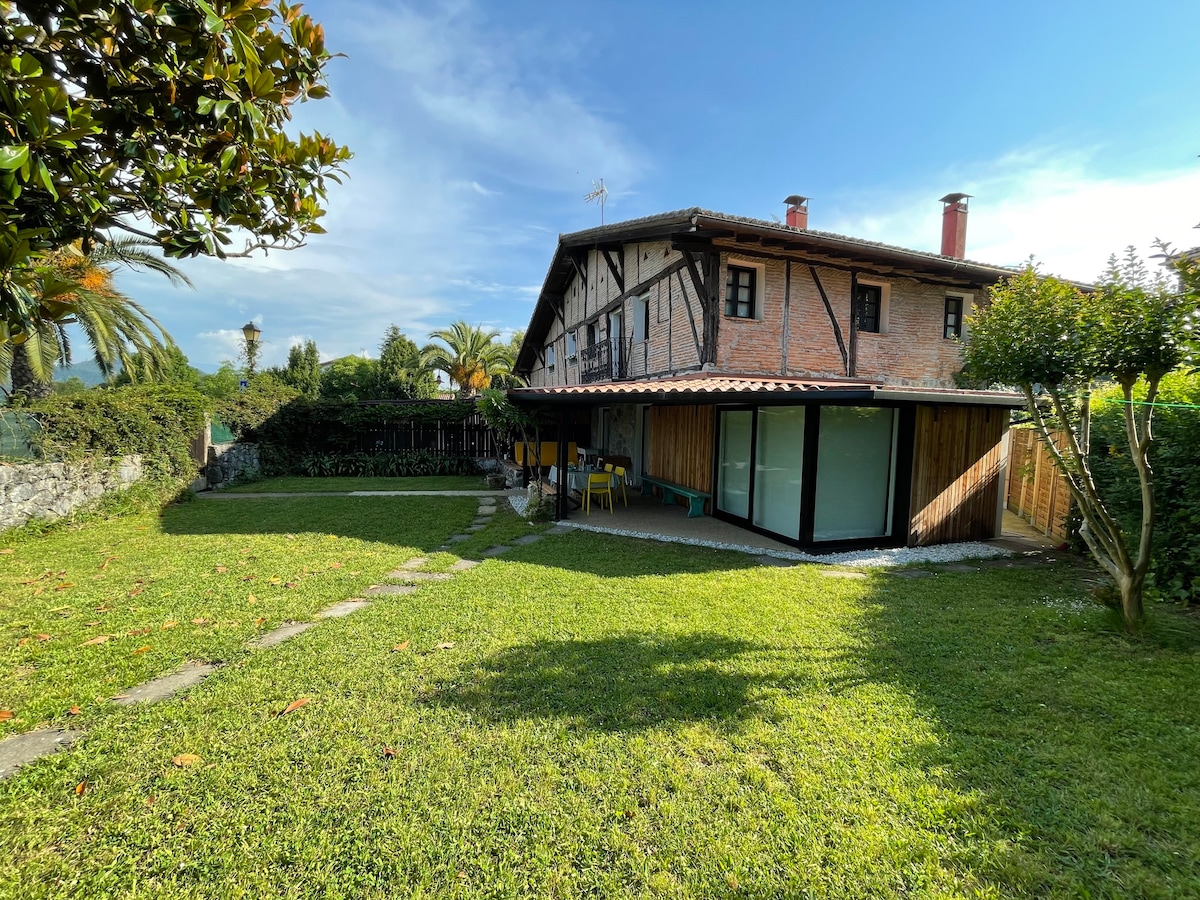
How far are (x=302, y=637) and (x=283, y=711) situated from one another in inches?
47.5

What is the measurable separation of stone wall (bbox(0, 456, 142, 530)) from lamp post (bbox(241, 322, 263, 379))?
6995 millimetres

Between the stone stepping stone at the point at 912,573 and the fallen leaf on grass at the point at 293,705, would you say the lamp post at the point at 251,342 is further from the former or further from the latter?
the stone stepping stone at the point at 912,573

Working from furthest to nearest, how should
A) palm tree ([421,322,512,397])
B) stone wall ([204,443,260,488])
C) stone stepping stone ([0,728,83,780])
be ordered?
palm tree ([421,322,512,397]), stone wall ([204,443,260,488]), stone stepping stone ([0,728,83,780])

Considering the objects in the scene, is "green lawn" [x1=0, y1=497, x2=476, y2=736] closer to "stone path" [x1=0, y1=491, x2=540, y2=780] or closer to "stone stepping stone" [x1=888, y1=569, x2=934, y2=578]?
"stone path" [x1=0, y1=491, x2=540, y2=780]

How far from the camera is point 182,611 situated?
468cm

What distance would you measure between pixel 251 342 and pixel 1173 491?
806 inches

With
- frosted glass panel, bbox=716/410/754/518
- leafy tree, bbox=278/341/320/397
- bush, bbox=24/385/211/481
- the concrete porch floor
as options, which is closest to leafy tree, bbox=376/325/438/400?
leafy tree, bbox=278/341/320/397

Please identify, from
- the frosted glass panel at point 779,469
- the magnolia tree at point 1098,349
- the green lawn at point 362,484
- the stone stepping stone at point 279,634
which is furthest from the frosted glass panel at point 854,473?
the green lawn at point 362,484

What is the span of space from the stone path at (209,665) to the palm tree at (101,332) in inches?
309

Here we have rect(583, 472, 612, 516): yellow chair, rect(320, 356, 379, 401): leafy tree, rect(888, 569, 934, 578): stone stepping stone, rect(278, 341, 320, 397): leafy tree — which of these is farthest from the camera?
rect(320, 356, 379, 401): leafy tree

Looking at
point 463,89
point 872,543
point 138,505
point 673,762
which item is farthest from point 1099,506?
point 138,505

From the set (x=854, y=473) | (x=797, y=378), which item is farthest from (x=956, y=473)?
(x=797, y=378)

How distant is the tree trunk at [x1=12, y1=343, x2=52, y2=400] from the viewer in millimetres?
9984

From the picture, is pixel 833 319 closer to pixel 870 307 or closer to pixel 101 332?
pixel 870 307
